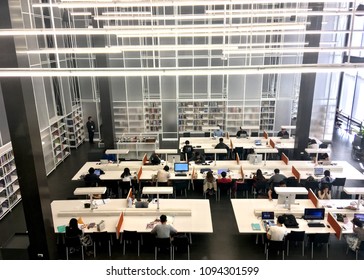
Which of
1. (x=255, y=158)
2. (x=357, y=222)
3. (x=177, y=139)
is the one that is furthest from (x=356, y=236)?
(x=177, y=139)

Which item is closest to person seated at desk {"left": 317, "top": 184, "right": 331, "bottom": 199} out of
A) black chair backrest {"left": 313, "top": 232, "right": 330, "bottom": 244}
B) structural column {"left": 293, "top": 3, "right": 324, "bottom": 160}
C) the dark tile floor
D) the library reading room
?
the library reading room

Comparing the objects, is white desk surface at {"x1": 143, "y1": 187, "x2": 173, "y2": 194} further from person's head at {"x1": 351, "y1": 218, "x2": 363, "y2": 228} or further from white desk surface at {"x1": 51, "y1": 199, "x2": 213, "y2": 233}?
→ person's head at {"x1": 351, "y1": 218, "x2": 363, "y2": 228}

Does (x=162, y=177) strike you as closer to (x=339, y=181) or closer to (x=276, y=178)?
(x=276, y=178)

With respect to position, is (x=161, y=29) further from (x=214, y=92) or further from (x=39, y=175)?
(x=214, y=92)

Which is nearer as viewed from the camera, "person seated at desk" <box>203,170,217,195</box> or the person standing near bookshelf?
"person seated at desk" <box>203,170,217,195</box>

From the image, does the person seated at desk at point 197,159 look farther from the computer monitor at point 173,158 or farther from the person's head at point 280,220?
the person's head at point 280,220

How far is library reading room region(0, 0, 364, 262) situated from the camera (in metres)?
5.55

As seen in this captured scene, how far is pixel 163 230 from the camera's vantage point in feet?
20.2

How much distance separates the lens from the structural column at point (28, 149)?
5.07m

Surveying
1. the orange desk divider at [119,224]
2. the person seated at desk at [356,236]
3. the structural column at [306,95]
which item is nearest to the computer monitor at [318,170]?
the structural column at [306,95]

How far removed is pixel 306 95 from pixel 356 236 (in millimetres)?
5204

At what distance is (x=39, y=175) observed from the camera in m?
5.91

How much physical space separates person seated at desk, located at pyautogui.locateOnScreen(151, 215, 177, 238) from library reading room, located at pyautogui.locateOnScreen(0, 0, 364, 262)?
0.8 inches

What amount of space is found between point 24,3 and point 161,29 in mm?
5738
